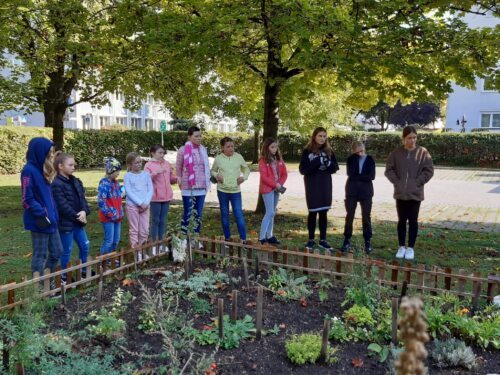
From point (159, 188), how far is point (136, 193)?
1.73 ft

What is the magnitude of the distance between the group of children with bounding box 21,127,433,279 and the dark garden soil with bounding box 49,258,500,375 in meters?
1.00

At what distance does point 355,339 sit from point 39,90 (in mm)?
9763

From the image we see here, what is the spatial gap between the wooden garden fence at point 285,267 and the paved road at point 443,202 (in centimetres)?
529

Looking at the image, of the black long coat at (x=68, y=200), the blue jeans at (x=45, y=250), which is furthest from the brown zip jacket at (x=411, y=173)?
the blue jeans at (x=45, y=250)

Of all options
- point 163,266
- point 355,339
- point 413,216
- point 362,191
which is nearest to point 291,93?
point 362,191

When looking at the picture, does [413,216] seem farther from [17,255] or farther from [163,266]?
[17,255]

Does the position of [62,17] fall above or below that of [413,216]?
above

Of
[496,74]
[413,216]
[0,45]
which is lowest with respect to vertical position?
[413,216]

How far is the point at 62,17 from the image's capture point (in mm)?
9688

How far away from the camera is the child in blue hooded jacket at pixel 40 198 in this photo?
4996 mm

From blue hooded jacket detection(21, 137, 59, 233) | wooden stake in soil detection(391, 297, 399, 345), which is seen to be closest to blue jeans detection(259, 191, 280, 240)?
blue hooded jacket detection(21, 137, 59, 233)

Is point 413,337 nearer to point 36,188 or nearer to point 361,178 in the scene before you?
point 36,188

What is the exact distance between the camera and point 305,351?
3461mm

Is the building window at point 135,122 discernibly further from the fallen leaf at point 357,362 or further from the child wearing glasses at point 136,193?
the fallen leaf at point 357,362
